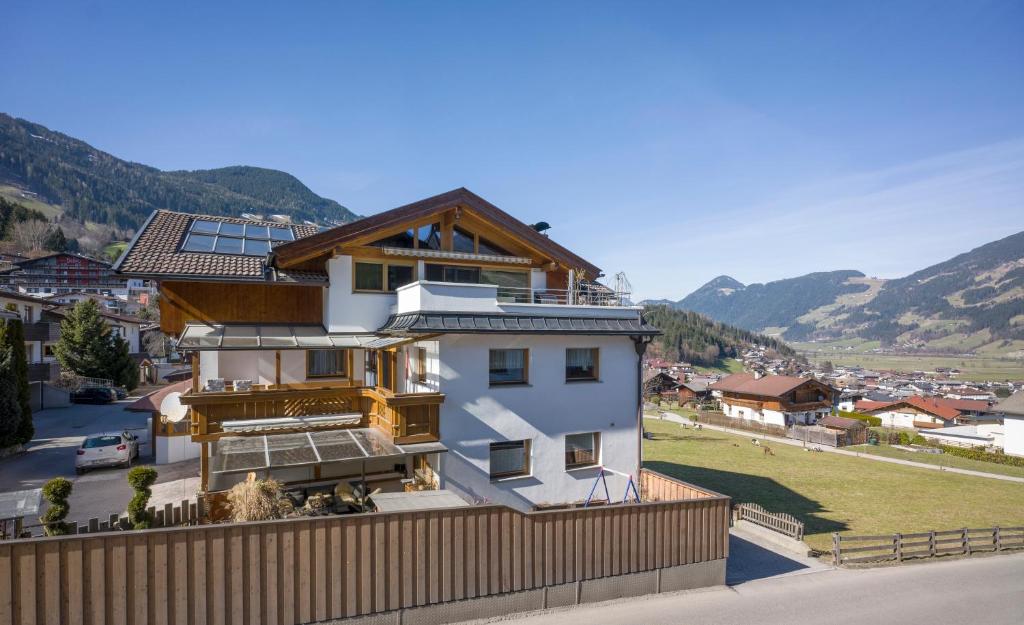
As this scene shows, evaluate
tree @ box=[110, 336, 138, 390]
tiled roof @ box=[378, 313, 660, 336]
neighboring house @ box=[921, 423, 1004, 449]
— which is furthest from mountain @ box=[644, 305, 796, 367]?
tiled roof @ box=[378, 313, 660, 336]

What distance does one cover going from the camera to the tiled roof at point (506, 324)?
13820 millimetres

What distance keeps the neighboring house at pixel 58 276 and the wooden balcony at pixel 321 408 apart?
8948cm

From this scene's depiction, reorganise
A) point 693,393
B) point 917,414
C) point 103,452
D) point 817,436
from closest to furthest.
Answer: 1. point 103,452
2. point 817,436
3. point 917,414
4. point 693,393

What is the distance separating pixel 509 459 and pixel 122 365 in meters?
40.9

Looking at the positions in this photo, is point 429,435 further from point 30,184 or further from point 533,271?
point 30,184

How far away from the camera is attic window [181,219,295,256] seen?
672 inches

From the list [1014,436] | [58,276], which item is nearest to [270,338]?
[1014,436]

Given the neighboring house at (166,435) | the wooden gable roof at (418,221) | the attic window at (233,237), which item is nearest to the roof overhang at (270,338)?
the wooden gable roof at (418,221)

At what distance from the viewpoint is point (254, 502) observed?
10.8 meters

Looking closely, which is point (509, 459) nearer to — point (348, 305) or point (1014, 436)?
point (348, 305)

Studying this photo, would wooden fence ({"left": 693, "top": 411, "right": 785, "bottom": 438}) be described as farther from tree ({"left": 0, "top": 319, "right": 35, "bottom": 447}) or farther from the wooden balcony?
tree ({"left": 0, "top": 319, "right": 35, "bottom": 447})

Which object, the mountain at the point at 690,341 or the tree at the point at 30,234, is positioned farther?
the mountain at the point at 690,341

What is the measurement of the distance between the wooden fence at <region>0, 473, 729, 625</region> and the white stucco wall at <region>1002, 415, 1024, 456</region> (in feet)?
167

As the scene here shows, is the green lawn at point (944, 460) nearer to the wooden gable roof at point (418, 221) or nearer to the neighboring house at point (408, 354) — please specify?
the neighboring house at point (408, 354)
